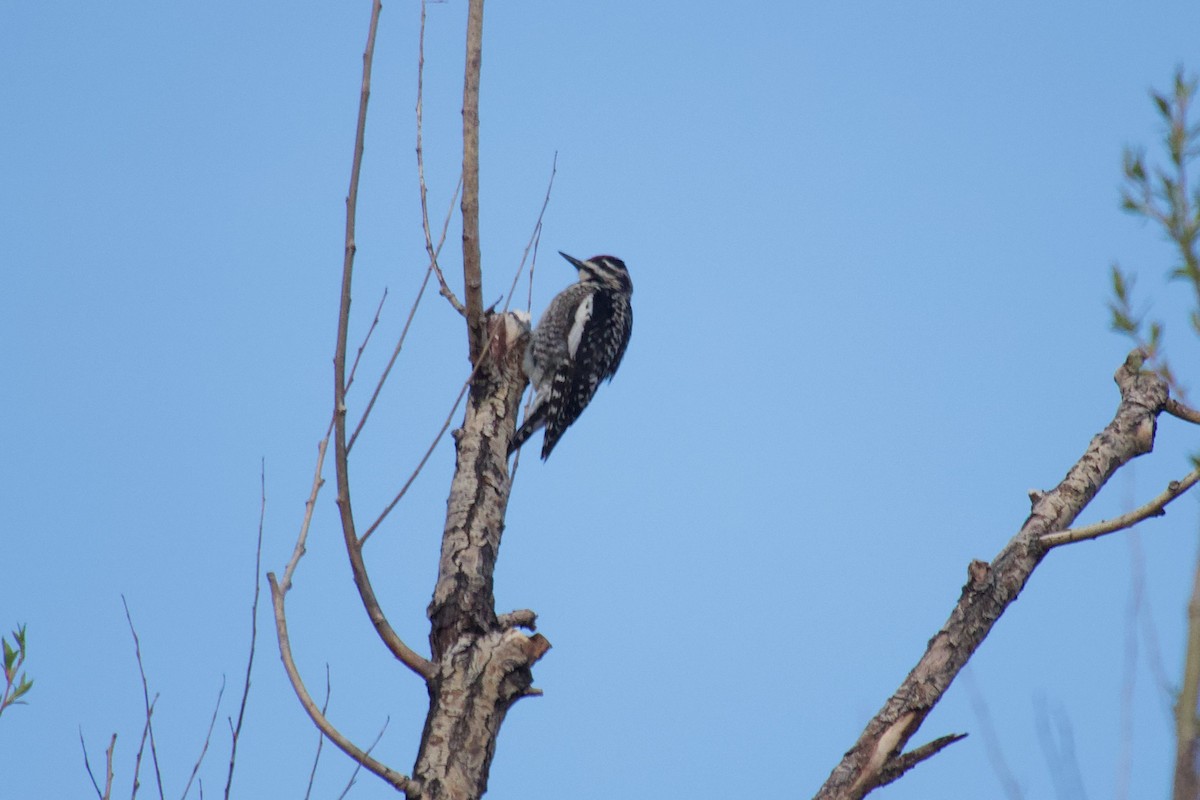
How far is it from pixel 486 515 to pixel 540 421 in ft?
12.5

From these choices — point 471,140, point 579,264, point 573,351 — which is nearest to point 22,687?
point 471,140

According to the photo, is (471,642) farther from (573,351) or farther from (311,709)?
(573,351)

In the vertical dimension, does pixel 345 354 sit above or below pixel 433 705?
above

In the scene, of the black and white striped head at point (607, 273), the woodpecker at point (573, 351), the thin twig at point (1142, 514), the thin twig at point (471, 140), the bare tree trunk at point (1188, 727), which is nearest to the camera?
the bare tree trunk at point (1188, 727)

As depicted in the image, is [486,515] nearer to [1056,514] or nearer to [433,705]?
[433,705]

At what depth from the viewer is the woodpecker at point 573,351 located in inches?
296

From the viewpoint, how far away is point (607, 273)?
27.9 ft

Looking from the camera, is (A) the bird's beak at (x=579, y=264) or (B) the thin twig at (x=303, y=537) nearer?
(B) the thin twig at (x=303, y=537)

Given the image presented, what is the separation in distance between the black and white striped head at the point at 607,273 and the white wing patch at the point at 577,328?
584 millimetres

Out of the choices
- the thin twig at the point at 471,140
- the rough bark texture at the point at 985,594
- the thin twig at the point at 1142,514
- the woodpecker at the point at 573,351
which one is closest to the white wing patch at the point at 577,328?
the woodpecker at the point at 573,351

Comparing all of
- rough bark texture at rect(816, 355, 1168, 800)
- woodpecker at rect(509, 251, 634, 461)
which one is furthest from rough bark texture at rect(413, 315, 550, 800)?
woodpecker at rect(509, 251, 634, 461)

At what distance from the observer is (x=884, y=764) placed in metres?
3.09

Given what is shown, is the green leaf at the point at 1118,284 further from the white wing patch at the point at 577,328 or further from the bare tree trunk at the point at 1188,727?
the white wing patch at the point at 577,328

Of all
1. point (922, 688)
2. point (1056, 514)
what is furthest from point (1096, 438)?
point (922, 688)
